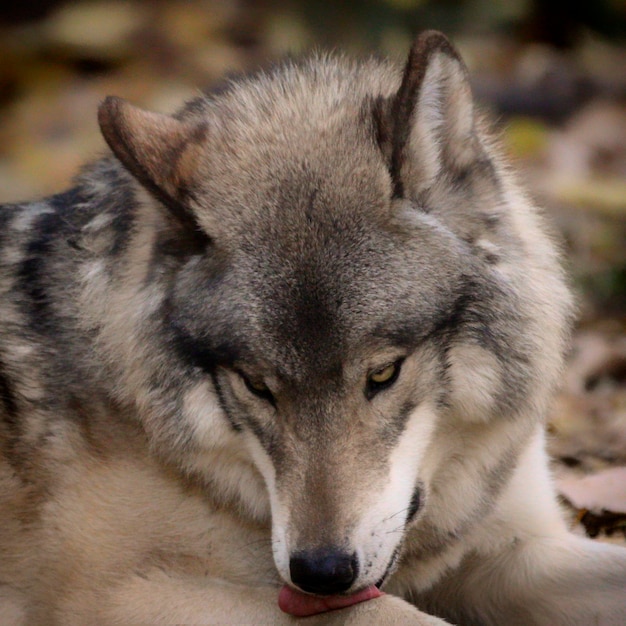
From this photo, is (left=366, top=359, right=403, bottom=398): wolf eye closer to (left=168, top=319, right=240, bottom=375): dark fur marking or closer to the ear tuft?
(left=168, top=319, right=240, bottom=375): dark fur marking

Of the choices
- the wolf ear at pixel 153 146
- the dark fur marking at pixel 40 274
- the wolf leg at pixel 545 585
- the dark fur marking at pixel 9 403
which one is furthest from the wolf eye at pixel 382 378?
the dark fur marking at pixel 9 403

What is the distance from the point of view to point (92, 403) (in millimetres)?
4270

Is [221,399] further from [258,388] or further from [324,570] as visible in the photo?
[324,570]

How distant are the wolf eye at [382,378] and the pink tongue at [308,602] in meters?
0.68

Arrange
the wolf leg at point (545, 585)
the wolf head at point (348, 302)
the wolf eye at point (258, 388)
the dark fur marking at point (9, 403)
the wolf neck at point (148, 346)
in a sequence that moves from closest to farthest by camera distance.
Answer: the wolf head at point (348, 302) → the wolf eye at point (258, 388) → the wolf neck at point (148, 346) → the dark fur marking at point (9, 403) → the wolf leg at point (545, 585)

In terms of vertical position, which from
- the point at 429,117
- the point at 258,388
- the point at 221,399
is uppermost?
the point at 429,117

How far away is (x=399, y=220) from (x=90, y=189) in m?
1.44

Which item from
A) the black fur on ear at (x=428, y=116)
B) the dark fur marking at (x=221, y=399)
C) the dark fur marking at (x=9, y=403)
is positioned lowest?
the dark fur marking at (x=9, y=403)

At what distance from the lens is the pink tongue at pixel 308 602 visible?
3.82 m

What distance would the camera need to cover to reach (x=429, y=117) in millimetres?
3797

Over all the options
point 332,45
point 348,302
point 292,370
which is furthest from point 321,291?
point 332,45

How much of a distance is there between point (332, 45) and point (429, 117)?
18.1 ft

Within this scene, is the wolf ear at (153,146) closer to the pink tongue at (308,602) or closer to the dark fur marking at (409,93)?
the dark fur marking at (409,93)

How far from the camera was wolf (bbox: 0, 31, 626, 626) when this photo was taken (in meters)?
3.64
